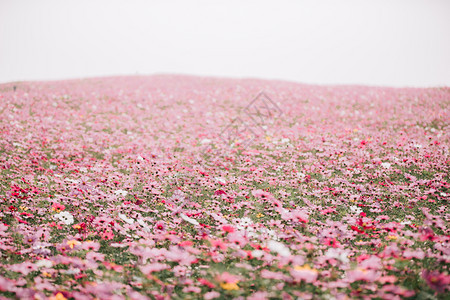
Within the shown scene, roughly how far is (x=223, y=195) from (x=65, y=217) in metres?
2.61

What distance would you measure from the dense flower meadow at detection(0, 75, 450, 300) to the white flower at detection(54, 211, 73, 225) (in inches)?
0.8

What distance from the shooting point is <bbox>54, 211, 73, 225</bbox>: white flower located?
420 centimetres

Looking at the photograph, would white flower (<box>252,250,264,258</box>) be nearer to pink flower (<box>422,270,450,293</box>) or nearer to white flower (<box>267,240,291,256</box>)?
white flower (<box>267,240,291,256</box>)

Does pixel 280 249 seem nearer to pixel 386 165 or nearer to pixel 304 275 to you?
pixel 304 275

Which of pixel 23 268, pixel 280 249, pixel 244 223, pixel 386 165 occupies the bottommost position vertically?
pixel 244 223

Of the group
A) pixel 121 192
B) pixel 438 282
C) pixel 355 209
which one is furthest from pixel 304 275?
pixel 121 192

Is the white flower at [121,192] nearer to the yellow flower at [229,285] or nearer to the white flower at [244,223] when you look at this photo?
the white flower at [244,223]

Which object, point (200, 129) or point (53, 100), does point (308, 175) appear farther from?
point (53, 100)

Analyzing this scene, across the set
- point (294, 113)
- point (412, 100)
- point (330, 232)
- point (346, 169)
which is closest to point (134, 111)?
point (294, 113)

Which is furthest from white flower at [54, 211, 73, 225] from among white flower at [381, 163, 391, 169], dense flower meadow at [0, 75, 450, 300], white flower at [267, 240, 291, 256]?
white flower at [381, 163, 391, 169]

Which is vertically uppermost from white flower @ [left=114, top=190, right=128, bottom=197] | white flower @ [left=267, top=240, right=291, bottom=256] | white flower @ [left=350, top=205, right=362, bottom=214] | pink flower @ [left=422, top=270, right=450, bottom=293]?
pink flower @ [left=422, top=270, right=450, bottom=293]

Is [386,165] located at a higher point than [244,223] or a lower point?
higher

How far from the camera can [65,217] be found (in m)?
4.29

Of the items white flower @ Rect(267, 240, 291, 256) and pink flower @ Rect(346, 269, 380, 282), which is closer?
pink flower @ Rect(346, 269, 380, 282)
